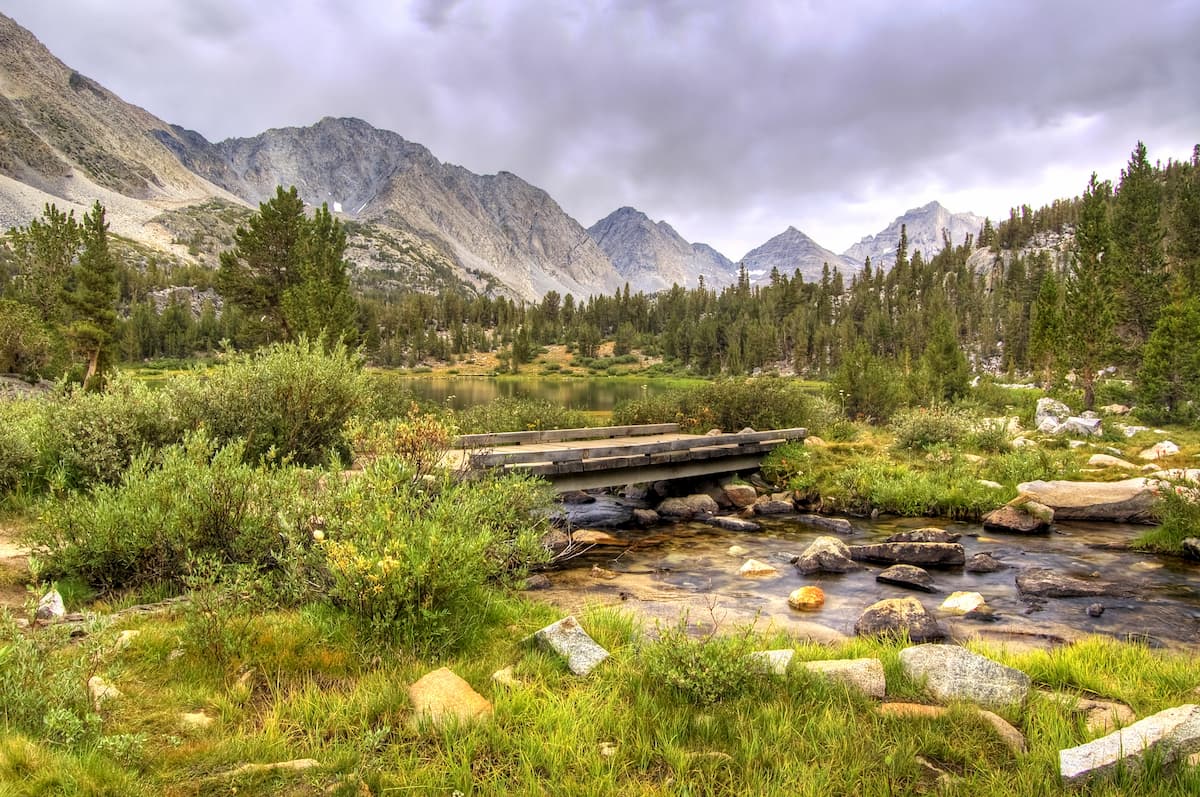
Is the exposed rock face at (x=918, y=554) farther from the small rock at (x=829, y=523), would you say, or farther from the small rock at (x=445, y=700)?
the small rock at (x=445, y=700)

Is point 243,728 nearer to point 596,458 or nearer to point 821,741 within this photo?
point 821,741

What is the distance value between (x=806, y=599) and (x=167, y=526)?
9322mm

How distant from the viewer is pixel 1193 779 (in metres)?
3.69

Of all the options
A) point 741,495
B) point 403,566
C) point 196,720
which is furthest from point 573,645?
point 741,495

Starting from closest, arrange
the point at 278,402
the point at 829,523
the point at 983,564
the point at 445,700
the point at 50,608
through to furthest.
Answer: the point at 445,700 → the point at 50,608 → the point at 278,402 → the point at 983,564 → the point at 829,523

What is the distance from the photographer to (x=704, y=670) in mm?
4895

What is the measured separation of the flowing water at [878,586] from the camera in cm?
928

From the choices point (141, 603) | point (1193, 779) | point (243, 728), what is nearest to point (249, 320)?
point (141, 603)

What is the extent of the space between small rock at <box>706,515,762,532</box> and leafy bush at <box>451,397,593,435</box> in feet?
31.5

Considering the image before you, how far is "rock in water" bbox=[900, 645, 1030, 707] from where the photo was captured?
5121 millimetres

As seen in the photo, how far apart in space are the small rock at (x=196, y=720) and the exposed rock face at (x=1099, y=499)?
18561 millimetres

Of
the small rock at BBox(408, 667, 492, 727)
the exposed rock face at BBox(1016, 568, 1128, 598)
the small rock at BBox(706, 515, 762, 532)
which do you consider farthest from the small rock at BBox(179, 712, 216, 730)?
the small rock at BBox(706, 515, 762, 532)

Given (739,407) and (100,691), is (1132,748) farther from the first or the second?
(739,407)

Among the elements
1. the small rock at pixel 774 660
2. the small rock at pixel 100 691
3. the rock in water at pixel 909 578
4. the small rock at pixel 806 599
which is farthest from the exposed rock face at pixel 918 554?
the small rock at pixel 100 691
